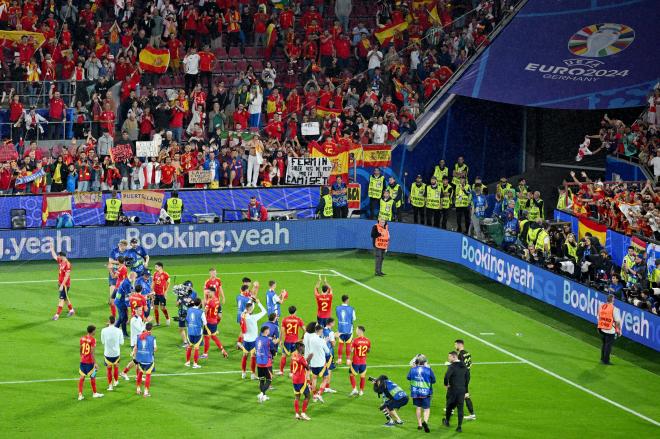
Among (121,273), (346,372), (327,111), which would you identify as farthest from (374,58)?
(346,372)

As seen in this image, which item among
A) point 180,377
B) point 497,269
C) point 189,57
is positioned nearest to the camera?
point 180,377

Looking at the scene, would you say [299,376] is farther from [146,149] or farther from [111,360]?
[146,149]

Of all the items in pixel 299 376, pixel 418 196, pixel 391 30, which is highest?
pixel 391 30

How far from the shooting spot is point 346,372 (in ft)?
99.3

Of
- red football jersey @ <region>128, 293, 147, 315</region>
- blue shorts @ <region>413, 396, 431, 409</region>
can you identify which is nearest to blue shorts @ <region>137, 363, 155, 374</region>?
red football jersey @ <region>128, 293, 147, 315</region>

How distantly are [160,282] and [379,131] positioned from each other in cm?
1561

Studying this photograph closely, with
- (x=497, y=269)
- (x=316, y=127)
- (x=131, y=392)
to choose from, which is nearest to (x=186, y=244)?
(x=316, y=127)

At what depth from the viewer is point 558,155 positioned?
161 ft

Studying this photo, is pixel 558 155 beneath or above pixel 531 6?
beneath

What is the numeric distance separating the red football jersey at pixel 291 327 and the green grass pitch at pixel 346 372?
3.45 ft

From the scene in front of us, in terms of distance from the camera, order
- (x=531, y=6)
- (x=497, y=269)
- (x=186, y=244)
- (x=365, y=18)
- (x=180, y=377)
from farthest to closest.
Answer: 1. (x=365, y=18)
2. (x=531, y=6)
3. (x=186, y=244)
4. (x=497, y=269)
5. (x=180, y=377)

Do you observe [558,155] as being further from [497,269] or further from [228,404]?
[228,404]

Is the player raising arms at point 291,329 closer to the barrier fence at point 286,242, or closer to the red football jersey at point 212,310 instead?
the red football jersey at point 212,310

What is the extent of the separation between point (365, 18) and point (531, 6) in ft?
32.6
